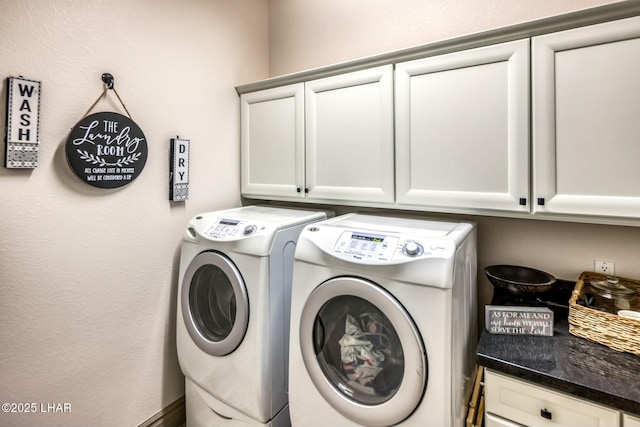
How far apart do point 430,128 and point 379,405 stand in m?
1.25

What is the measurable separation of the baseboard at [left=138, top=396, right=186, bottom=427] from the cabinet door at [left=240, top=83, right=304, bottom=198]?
1.40m

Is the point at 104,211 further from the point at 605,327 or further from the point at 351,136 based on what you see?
the point at 605,327

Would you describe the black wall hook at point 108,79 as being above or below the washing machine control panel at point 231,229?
above

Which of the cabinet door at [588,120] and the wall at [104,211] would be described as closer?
the cabinet door at [588,120]

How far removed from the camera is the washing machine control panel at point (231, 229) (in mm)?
1636

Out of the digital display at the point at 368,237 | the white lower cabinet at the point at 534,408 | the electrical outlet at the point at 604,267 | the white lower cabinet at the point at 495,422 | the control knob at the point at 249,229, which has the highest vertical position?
the control knob at the point at 249,229

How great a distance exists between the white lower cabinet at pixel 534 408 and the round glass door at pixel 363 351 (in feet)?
0.93

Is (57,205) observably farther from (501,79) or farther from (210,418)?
(501,79)

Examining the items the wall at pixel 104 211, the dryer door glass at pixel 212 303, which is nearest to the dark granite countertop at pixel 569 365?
the dryer door glass at pixel 212 303

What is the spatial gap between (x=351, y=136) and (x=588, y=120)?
105 centimetres

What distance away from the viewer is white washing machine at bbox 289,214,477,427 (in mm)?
1178

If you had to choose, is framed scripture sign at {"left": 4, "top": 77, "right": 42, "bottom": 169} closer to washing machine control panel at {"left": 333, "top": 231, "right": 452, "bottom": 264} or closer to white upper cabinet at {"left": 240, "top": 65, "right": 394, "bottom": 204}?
white upper cabinet at {"left": 240, "top": 65, "right": 394, "bottom": 204}

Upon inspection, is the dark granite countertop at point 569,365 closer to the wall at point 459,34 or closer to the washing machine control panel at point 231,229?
the wall at point 459,34

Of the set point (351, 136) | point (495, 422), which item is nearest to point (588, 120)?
point (351, 136)
